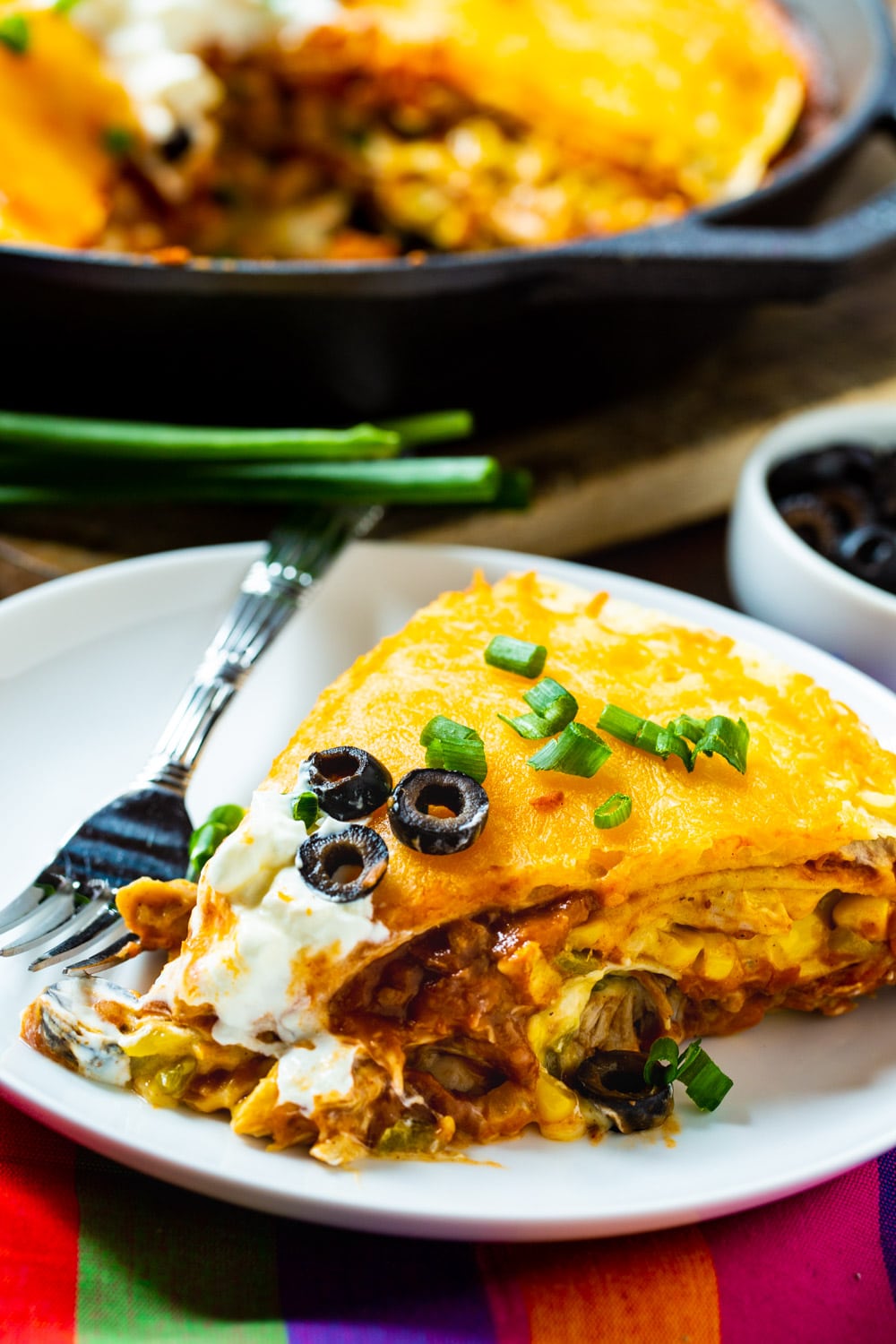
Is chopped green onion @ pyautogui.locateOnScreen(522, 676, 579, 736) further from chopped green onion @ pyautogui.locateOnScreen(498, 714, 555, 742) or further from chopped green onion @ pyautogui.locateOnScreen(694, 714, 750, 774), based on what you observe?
chopped green onion @ pyautogui.locateOnScreen(694, 714, 750, 774)

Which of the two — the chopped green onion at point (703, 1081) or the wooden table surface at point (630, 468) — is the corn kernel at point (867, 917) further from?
the wooden table surface at point (630, 468)

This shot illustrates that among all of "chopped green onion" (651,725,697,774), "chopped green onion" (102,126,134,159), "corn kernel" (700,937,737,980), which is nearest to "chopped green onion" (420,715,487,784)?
"chopped green onion" (651,725,697,774)

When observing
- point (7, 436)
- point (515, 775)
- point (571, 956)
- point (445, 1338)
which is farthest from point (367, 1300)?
point (7, 436)

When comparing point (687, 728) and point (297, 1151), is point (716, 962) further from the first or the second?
point (297, 1151)

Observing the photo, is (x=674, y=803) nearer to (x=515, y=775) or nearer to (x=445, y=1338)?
(x=515, y=775)

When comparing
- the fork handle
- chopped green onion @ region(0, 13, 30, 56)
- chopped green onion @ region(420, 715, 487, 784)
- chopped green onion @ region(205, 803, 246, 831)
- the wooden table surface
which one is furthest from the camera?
chopped green onion @ region(0, 13, 30, 56)
